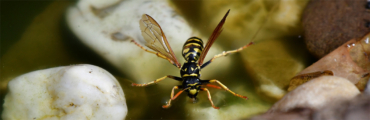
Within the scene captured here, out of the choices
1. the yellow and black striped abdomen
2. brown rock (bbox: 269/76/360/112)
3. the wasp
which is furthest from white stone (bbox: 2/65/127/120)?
brown rock (bbox: 269/76/360/112)

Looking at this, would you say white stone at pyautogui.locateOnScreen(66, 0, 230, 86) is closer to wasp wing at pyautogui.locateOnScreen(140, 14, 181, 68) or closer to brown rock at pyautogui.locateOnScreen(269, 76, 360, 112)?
wasp wing at pyautogui.locateOnScreen(140, 14, 181, 68)

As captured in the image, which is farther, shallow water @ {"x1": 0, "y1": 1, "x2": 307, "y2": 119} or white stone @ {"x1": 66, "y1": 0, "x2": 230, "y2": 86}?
white stone @ {"x1": 66, "y1": 0, "x2": 230, "y2": 86}

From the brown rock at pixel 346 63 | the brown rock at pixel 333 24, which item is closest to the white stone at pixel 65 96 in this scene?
the brown rock at pixel 346 63

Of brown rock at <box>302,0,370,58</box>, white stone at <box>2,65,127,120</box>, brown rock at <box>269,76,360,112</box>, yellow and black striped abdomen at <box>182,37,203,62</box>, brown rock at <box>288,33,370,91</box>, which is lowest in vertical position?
brown rock at <box>269,76,360,112</box>

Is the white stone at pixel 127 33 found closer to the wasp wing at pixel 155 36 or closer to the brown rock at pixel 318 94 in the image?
the wasp wing at pixel 155 36

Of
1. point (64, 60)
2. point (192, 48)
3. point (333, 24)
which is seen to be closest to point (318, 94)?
point (192, 48)

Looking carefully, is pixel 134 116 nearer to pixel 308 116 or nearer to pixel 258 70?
pixel 258 70

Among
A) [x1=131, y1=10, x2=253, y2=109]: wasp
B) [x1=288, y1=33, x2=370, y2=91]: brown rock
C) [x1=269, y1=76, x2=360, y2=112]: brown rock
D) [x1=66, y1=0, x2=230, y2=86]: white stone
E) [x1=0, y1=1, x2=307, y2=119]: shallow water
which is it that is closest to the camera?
[x1=269, y1=76, x2=360, y2=112]: brown rock
